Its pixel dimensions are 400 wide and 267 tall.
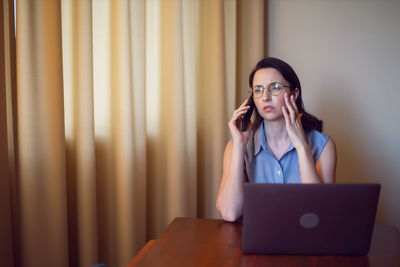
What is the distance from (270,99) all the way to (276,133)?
0.19 meters

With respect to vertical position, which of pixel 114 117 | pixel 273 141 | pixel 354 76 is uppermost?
pixel 354 76

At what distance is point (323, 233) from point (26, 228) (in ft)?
4.46

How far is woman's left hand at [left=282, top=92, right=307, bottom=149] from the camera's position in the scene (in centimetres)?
144

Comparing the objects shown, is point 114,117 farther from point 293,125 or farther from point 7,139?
point 293,125

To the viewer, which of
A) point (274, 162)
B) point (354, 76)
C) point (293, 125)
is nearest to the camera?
point (293, 125)

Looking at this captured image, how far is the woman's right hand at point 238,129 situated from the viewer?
1532 millimetres

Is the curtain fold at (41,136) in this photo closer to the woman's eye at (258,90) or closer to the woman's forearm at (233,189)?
the woman's forearm at (233,189)

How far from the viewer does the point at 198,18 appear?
7.72 feet

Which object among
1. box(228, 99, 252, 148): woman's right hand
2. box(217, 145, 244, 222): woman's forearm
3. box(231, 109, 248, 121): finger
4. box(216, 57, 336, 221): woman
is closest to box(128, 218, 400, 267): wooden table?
box(217, 145, 244, 222): woman's forearm

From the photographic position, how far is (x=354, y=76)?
2.37 metres

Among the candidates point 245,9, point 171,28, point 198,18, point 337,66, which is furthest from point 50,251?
point 337,66

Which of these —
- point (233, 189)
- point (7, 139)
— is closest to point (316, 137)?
point (233, 189)

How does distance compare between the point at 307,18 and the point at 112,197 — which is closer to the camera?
the point at 112,197

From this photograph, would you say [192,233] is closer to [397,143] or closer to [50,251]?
[50,251]
